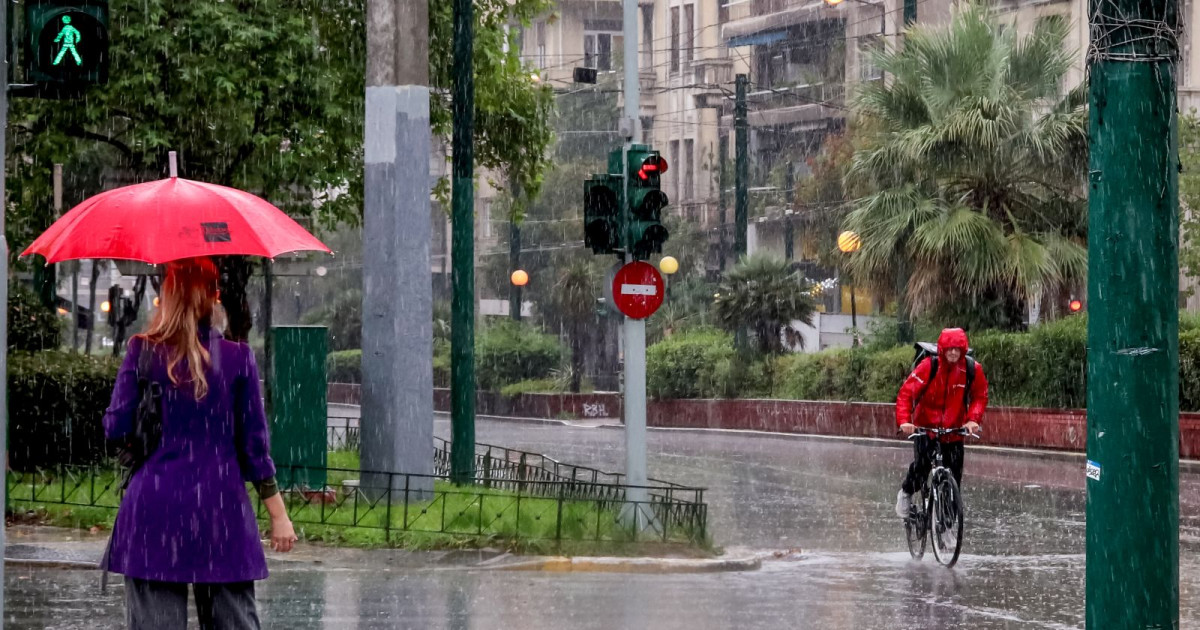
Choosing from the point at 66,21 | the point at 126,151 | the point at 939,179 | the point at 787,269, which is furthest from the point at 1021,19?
the point at 66,21

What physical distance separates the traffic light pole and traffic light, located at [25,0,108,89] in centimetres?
654

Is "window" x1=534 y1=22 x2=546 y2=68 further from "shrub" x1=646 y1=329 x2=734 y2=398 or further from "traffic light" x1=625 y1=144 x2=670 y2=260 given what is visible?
"traffic light" x1=625 y1=144 x2=670 y2=260

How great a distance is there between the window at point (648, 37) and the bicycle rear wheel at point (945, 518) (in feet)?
160

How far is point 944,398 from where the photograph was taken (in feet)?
44.3

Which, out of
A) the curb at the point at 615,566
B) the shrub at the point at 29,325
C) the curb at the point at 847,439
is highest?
the shrub at the point at 29,325

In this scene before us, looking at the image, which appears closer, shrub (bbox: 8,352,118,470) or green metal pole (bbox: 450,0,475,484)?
shrub (bbox: 8,352,118,470)

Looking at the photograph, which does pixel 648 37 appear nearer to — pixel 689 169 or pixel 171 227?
pixel 689 169

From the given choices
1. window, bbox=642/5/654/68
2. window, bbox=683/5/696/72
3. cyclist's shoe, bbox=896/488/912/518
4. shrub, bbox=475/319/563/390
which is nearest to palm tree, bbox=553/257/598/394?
shrub, bbox=475/319/563/390

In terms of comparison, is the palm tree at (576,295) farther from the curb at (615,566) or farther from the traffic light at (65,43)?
the traffic light at (65,43)

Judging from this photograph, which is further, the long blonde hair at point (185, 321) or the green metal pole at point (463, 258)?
the green metal pole at point (463, 258)

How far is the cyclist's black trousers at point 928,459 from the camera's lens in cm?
1362

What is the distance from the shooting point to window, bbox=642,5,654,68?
2432 inches

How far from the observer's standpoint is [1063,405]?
1169 inches

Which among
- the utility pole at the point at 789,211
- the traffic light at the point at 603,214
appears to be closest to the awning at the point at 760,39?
the utility pole at the point at 789,211
